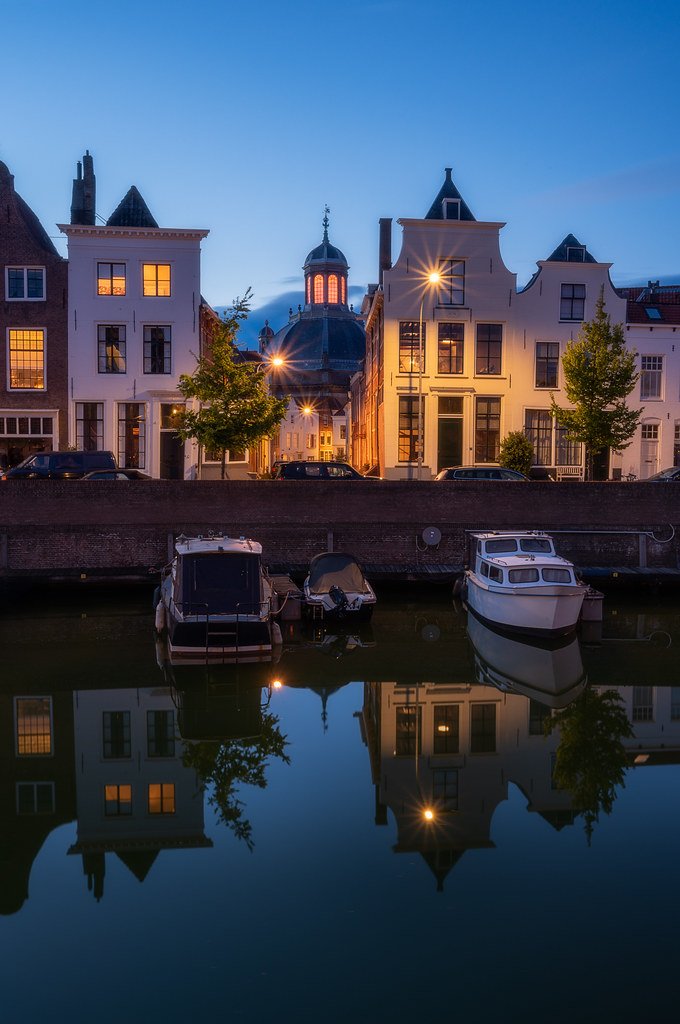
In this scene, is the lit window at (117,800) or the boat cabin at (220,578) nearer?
the lit window at (117,800)

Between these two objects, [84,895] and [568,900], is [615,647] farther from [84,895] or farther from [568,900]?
[84,895]

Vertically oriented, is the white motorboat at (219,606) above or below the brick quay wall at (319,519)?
below

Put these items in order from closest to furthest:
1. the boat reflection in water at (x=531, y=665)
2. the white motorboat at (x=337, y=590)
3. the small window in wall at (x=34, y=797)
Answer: the small window in wall at (x=34, y=797) < the boat reflection in water at (x=531, y=665) < the white motorboat at (x=337, y=590)

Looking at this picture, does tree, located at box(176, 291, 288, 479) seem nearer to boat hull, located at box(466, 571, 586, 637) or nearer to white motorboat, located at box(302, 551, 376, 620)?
white motorboat, located at box(302, 551, 376, 620)

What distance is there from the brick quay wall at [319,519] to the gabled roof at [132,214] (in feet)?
48.6

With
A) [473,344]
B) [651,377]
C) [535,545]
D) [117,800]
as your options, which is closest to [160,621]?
[117,800]

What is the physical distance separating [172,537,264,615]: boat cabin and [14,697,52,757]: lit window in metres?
4.15

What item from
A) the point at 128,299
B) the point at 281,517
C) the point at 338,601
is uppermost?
the point at 128,299

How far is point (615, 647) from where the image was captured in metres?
23.9

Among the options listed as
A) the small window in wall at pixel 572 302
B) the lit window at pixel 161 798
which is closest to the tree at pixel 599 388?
the small window in wall at pixel 572 302

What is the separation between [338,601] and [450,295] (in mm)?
20212

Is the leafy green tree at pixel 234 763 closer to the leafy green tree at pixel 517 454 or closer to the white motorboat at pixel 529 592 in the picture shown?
the white motorboat at pixel 529 592

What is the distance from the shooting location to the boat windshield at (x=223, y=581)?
21.7m

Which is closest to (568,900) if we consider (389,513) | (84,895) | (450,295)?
(84,895)
